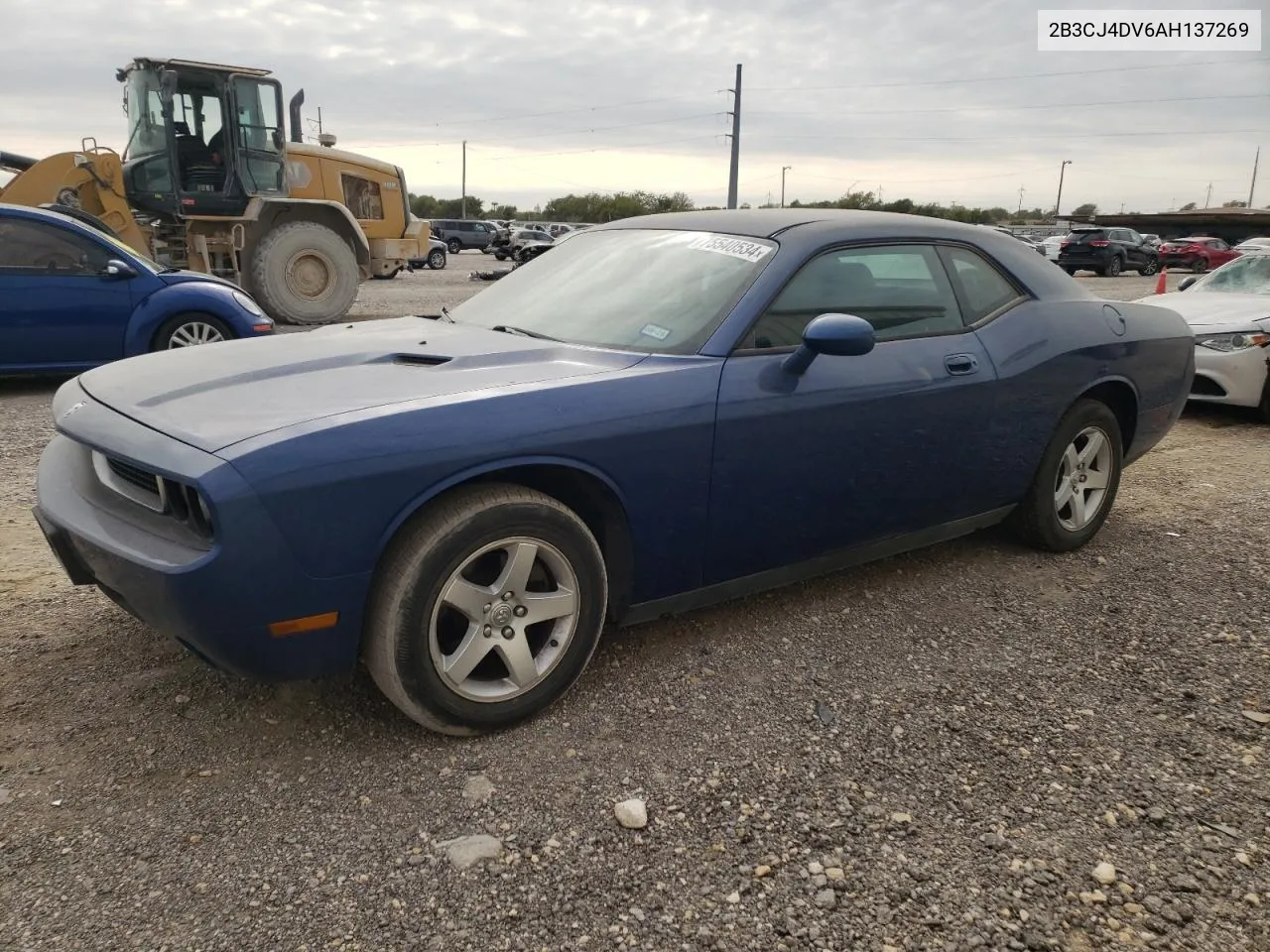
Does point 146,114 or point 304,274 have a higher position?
point 146,114

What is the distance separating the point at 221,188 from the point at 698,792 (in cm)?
1108

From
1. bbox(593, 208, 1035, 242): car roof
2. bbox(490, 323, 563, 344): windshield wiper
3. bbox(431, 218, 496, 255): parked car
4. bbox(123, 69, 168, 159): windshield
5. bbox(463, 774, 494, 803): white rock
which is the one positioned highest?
bbox(123, 69, 168, 159): windshield

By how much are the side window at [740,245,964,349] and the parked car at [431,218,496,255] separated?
39209 millimetres

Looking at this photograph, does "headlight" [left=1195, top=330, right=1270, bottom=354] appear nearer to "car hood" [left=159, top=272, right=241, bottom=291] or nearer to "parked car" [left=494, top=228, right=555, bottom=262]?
"car hood" [left=159, top=272, right=241, bottom=291]

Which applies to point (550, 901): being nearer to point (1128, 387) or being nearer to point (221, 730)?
point (221, 730)

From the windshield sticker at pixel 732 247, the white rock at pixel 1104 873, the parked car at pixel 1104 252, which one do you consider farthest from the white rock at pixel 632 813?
the parked car at pixel 1104 252

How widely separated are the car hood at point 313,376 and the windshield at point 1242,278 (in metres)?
7.63

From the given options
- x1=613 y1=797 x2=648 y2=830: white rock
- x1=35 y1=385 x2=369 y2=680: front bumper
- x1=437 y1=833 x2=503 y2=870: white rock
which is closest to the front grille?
x1=613 y1=797 x2=648 y2=830: white rock

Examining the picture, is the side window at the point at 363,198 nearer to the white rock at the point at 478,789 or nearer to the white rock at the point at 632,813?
the white rock at the point at 478,789

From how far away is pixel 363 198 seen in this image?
1347cm

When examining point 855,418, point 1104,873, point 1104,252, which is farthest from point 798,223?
point 1104,252

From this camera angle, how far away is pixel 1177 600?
12.3 ft

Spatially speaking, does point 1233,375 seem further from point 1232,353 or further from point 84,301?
point 84,301

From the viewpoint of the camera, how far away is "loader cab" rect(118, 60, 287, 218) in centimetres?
1089
